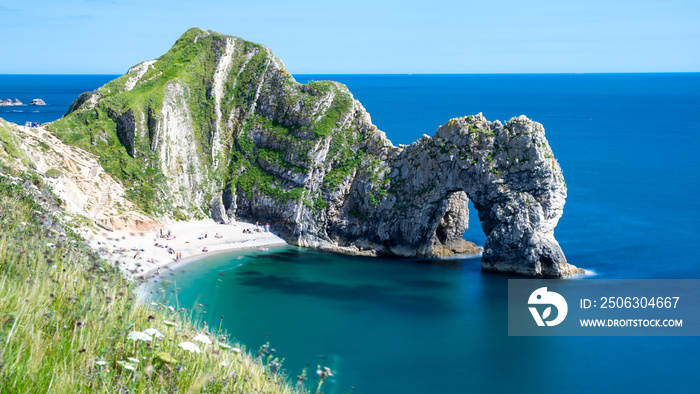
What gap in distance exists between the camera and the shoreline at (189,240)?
193 ft

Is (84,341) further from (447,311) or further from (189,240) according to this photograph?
(189,240)

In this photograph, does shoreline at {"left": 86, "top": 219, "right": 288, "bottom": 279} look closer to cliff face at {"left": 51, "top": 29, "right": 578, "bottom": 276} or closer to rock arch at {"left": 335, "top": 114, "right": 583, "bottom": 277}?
cliff face at {"left": 51, "top": 29, "right": 578, "bottom": 276}

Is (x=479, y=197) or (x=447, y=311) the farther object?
(x=479, y=197)

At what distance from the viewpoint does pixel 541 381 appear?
124ft

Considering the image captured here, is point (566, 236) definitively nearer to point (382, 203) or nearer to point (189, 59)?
point (382, 203)

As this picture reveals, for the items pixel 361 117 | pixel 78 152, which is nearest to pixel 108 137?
pixel 78 152

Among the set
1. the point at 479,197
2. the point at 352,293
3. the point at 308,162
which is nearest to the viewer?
the point at 352,293

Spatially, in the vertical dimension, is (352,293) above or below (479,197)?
below

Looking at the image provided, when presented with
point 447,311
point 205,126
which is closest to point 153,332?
point 447,311

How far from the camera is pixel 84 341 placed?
32.0 feet

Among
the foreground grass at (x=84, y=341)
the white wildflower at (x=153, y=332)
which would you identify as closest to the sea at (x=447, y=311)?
the foreground grass at (x=84, y=341)

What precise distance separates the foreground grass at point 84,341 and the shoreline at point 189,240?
45018mm

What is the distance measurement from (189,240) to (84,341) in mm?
56211

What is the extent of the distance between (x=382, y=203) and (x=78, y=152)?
35.1 m
